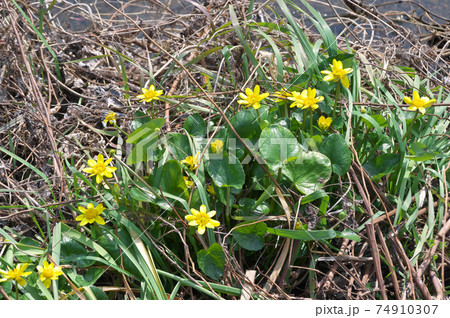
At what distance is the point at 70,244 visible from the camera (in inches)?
47.4

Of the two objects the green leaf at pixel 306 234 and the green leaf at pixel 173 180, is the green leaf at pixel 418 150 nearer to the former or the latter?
the green leaf at pixel 306 234

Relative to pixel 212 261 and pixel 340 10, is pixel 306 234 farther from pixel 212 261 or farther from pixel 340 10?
pixel 340 10

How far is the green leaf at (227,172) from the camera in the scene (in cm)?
122

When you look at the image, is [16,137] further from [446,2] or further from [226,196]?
[446,2]

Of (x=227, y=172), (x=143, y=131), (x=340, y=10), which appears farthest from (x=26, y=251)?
Result: (x=340, y=10)

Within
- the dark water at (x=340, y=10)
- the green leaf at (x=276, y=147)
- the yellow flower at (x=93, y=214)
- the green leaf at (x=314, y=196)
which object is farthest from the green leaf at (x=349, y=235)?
the dark water at (x=340, y=10)

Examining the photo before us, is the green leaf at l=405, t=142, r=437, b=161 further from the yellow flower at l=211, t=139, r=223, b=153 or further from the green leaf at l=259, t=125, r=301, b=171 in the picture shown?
the yellow flower at l=211, t=139, r=223, b=153

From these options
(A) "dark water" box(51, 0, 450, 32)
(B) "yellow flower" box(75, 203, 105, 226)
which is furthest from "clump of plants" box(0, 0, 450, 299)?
(A) "dark water" box(51, 0, 450, 32)

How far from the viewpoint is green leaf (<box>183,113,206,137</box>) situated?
144 centimetres

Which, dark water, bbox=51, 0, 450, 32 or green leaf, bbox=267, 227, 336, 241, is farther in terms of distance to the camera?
dark water, bbox=51, 0, 450, 32

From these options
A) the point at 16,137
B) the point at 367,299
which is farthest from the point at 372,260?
the point at 16,137

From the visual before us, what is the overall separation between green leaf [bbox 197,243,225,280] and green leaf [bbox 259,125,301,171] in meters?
0.26

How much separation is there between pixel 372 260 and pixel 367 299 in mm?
104

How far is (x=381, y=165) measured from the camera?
1.33m
